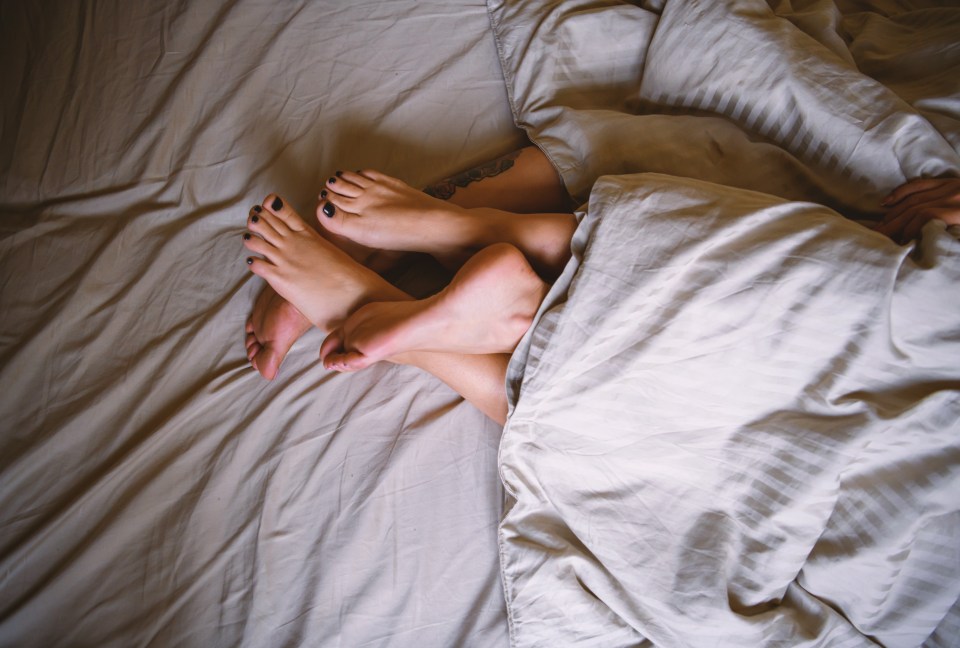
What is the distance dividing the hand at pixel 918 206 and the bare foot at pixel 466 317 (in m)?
0.40

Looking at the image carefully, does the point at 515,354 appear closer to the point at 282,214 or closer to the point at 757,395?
the point at 757,395

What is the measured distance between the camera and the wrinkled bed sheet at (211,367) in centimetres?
69

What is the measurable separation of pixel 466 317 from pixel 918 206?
0.52m

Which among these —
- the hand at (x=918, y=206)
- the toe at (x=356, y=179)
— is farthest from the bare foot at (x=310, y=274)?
the hand at (x=918, y=206)

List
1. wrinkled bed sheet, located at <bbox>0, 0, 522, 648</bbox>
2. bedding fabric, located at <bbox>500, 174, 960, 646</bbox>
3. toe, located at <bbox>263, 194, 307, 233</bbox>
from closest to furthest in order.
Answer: bedding fabric, located at <bbox>500, 174, 960, 646</bbox> → wrinkled bed sheet, located at <bbox>0, 0, 522, 648</bbox> → toe, located at <bbox>263, 194, 307, 233</bbox>

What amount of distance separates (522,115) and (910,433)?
0.70 metres

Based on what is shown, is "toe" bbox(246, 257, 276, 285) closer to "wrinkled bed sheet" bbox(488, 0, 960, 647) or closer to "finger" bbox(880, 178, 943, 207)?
"wrinkled bed sheet" bbox(488, 0, 960, 647)

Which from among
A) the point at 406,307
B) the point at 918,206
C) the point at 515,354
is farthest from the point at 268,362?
the point at 918,206

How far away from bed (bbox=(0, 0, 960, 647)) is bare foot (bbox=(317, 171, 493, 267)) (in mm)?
100

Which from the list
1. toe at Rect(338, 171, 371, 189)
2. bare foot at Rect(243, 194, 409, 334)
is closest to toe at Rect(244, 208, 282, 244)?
bare foot at Rect(243, 194, 409, 334)

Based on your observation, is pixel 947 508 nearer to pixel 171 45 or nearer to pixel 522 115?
pixel 522 115

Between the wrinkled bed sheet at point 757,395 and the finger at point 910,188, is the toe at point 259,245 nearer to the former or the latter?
the wrinkled bed sheet at point 757,395

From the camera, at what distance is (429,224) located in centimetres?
77

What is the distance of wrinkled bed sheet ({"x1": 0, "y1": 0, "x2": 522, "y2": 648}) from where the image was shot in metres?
0.69
